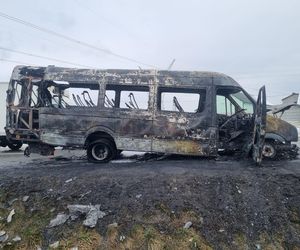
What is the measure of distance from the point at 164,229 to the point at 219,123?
4478 mm

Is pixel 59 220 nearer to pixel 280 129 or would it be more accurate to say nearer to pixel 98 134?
pixel 98 134

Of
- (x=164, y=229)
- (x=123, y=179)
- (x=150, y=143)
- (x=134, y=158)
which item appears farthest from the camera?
(x=134, y=158)

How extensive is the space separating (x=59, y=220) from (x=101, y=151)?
3849mm

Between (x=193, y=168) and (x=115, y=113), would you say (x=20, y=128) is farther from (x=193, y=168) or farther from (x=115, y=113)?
(x=193, y=168)

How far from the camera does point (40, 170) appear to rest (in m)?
8.30

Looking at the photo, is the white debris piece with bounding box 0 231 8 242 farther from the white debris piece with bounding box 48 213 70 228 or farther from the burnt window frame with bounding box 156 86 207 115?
the burnt window frame with bounding box 156 86 207 115

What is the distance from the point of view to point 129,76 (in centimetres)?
947

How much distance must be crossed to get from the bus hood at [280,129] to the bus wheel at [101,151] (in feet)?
13.3

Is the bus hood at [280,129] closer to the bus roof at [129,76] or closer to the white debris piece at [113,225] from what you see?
the bus roof at [129,76]

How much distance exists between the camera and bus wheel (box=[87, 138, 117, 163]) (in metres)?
9.42

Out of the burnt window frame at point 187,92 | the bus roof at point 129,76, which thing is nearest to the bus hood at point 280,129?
the bus roof at point 129,76

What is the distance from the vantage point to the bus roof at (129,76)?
30.6 ft

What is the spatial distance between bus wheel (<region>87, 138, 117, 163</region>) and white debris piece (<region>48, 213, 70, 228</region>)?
3.61 metres

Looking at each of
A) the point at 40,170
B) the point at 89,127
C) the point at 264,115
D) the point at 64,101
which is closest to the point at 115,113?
the point at 89,127
